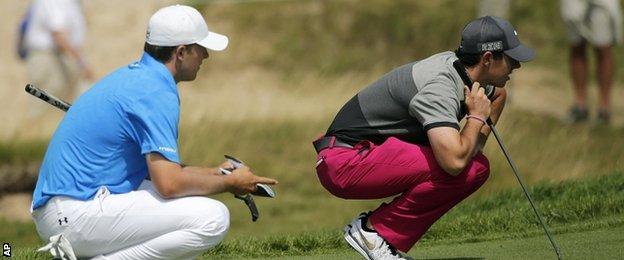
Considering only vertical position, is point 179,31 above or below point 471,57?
above

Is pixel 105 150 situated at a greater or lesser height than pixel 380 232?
greater

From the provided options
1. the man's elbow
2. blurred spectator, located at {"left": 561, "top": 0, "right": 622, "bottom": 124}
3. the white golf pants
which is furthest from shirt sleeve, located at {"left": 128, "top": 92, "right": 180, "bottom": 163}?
blurred spectator, located at {"left": 561, "top": 0, "right": 622, "bottom": 124}

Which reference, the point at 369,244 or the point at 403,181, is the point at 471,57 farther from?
the point at 369,244

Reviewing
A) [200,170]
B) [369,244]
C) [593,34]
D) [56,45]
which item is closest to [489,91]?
[369,244]

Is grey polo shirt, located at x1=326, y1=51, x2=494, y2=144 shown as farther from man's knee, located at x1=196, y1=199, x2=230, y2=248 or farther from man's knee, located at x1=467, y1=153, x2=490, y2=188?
man's knee, located at x1=196, y1=199, x2=230, y2=248

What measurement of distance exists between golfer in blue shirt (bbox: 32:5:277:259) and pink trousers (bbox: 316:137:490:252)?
0.65m

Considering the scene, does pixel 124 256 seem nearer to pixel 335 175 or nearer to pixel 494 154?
pixel 335 175

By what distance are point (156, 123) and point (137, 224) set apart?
425 mm

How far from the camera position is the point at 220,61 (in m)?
17.9

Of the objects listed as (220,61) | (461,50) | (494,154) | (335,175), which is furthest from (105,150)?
(220,61)

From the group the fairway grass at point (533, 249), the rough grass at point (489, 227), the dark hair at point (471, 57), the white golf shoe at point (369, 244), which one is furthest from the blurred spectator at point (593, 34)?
the white golf shoe at point (369, 244)

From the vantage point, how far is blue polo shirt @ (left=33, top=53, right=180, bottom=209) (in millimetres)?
6969

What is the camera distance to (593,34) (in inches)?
578

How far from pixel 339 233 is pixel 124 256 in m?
1.99
